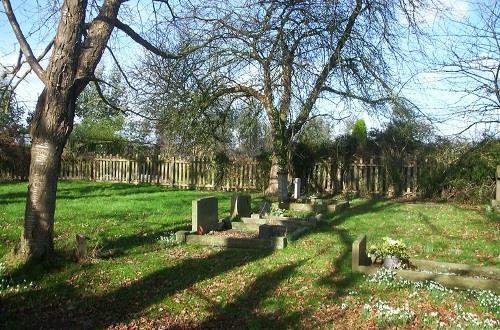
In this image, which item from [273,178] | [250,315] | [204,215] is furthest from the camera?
[273,178]

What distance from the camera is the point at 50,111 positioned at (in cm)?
734

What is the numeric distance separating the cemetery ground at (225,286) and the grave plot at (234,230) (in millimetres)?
224

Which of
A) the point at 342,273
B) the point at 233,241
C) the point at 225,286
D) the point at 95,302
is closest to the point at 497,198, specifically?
the point at 233,241

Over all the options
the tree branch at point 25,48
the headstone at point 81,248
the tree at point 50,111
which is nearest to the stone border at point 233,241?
the headstone at point 81,248

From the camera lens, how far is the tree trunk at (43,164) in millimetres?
7363

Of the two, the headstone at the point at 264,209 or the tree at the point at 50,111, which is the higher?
the tree at the point at 50,111

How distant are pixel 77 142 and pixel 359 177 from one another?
54.8 feet

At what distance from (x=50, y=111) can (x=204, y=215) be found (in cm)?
409

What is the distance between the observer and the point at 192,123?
809 inches

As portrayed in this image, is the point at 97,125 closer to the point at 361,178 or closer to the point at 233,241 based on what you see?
the point at 361,178

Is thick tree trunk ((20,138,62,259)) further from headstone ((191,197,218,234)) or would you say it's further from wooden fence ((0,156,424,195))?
wooden fence ((0,156,424,195))

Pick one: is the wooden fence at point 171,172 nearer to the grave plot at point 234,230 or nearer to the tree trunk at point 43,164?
the grave plot at point 234,230

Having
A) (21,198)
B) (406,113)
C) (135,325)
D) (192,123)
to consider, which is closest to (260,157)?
(192,123)

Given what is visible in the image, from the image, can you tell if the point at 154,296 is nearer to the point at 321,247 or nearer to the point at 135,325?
the point at 135,325
